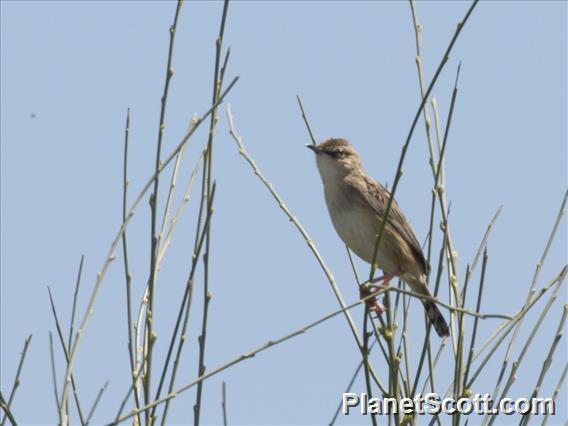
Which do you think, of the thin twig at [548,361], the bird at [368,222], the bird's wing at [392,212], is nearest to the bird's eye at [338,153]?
the bird at [368,222]

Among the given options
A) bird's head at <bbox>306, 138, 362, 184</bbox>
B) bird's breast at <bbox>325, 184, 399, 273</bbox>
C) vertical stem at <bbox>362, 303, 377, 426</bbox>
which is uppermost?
bird's head at <bbox>306, 138, 362, 184</bbox>

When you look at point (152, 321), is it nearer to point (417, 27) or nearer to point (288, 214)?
point (288, 214)

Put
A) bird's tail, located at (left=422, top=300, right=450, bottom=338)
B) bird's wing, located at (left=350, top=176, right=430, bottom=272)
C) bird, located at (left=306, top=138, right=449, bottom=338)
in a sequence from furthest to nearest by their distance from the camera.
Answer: bird's wing, located at (left=350, top=176, right=430, bottom=272) < bird, located at (left=306, top=138, right=449, bottom=338) < bird's tail, located at (left=422, top=300, right=450, bottom=338)

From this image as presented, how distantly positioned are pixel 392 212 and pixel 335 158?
0.73 metres

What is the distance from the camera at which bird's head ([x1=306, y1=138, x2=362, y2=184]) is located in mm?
8367

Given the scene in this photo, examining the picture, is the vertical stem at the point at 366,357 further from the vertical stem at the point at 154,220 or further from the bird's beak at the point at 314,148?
the bird's beak at the point at 314,148

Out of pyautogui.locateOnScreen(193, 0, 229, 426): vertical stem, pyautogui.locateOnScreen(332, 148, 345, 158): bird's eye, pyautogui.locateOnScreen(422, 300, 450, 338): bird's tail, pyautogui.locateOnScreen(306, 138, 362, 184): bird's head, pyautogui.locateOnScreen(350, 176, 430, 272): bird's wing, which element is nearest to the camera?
pyautogui.locateOnScreen(193, 0, 229, 426): vertical stem

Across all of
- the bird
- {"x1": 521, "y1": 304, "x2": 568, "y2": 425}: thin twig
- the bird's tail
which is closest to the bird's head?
the bird

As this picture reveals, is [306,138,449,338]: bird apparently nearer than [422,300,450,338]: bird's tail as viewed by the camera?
No

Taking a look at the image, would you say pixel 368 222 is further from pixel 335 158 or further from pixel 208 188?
pixel 208 188

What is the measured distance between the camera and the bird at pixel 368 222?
7.86 meters

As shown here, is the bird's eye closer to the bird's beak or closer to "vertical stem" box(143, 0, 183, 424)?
the bird's beak

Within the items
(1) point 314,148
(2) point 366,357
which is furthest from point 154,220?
(1) point 314,148

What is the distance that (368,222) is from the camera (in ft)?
26.1
